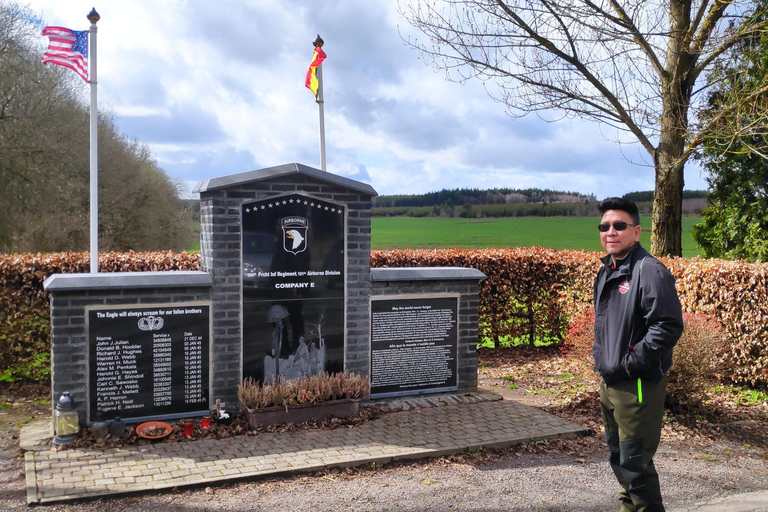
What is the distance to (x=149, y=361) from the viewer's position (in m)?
6.93

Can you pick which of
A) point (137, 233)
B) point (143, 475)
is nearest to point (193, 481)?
point (143, 475)

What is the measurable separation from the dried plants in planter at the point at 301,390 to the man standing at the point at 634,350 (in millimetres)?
3531

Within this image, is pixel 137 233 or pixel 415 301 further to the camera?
pixel 137 233

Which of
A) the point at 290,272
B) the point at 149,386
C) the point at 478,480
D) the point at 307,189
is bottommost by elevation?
the point at 478,480

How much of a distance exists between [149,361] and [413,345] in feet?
10.5

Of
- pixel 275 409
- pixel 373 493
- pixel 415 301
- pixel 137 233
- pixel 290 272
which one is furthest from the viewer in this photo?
pixel 137 233

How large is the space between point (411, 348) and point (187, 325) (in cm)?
281

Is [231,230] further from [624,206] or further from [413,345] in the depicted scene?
[624,206]

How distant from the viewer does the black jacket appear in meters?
3.94

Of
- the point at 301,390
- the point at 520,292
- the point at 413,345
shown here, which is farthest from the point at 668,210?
the point at 301,390

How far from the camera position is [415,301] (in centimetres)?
820

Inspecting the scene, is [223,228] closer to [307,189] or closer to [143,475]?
[307,189]

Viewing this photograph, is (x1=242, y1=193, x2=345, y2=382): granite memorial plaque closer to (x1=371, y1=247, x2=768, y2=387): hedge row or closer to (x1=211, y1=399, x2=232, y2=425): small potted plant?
(x1=211, y1=399, x2=232, y2=425): small potted plant

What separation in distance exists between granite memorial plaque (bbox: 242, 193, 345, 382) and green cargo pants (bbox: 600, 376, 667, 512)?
4.14m
